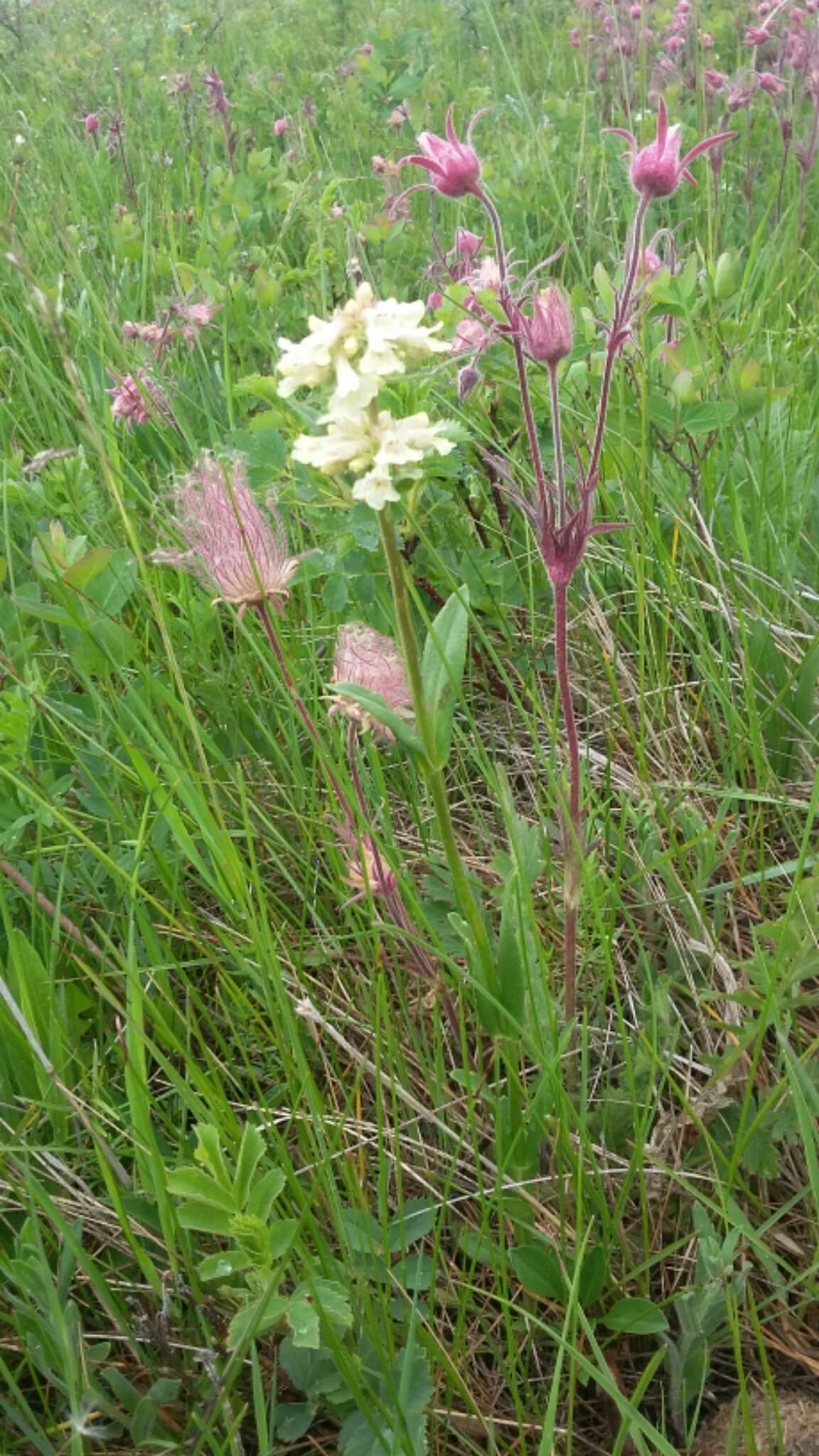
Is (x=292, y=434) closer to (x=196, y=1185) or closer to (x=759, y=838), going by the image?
(x=759, y=838)

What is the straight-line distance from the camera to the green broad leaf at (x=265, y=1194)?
3.23 feet

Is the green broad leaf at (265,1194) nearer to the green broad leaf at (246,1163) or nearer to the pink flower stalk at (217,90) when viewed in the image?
the green broad leaf at (246,1163)

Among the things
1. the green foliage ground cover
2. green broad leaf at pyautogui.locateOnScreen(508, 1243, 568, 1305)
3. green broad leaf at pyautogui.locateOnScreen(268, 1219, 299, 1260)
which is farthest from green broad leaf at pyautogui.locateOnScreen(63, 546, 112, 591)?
green broad leaf at pyautogui.locateOnScreen(508, 1243, 568, 1305)

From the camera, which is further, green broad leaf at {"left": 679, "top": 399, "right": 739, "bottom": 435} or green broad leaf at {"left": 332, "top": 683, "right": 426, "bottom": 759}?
green broad leaf at {"left": 679, "top": 399, "right": 739, "bottom": 435}

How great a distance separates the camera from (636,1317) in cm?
105

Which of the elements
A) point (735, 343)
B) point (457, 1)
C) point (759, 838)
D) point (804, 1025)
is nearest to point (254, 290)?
point (735, 343)

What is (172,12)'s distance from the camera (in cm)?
816

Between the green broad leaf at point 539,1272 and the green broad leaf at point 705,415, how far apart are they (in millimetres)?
1319

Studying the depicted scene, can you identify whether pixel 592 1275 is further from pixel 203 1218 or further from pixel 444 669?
pixel 444 669

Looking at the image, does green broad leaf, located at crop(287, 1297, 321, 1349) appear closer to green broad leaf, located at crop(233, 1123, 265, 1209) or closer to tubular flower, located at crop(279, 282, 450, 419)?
green broad leaf, located at crop(233, 1123, 265, 1209)

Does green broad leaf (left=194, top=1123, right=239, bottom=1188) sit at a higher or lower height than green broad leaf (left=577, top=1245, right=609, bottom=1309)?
higher

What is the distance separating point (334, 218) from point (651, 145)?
173 centimetres

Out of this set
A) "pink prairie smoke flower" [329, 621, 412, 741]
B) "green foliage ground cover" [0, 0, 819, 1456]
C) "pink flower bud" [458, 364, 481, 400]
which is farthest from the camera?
"pink flower bud" [458, 364, 481, 400]

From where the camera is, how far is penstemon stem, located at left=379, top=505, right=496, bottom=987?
97 cm
